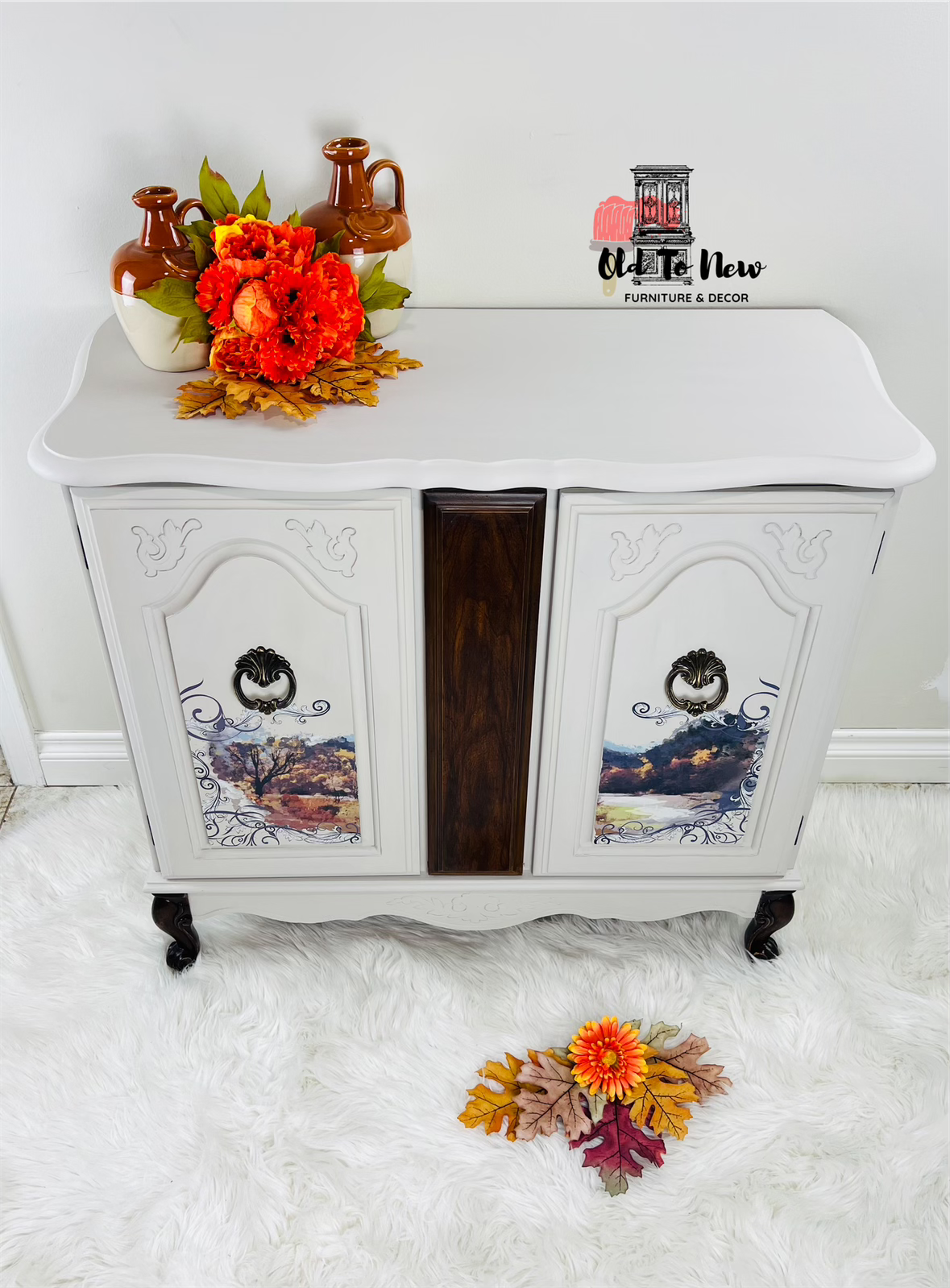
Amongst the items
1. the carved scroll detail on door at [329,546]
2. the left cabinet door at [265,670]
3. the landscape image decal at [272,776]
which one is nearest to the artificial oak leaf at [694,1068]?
the left cabinet door at [265,670]

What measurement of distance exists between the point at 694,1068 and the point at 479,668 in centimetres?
69

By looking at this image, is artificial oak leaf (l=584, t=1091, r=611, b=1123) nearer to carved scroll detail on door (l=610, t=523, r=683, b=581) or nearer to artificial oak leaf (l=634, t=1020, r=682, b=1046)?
artificial oak leaf (l=634, t=1020, r=682, b=1046)

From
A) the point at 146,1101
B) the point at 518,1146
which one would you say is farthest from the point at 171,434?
the point at 518,1146

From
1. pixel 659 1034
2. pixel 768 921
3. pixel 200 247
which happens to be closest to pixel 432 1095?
pixel 659 1034

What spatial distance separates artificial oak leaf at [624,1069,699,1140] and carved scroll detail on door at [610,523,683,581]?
750 millimetres

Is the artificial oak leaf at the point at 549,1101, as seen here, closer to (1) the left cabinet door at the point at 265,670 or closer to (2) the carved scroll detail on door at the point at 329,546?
(1) the left cabinet door at the point at 265,670

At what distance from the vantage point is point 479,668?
4.11 feet

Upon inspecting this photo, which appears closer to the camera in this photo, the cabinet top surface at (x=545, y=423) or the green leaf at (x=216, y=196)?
the cabinet top surface at (x=545, y=423)

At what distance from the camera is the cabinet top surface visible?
108 cm

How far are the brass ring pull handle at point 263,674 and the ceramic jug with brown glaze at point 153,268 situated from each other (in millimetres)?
388

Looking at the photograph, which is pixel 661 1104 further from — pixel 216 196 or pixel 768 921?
pixel 216 196

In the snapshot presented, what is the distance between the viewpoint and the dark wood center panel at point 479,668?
113cm

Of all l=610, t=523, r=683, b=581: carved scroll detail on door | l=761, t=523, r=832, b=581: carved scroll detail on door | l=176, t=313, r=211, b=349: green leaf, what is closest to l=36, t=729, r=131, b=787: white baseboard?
l=176, t=313, r=211, b=349: green leaf

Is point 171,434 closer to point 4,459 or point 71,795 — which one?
point 4,459
